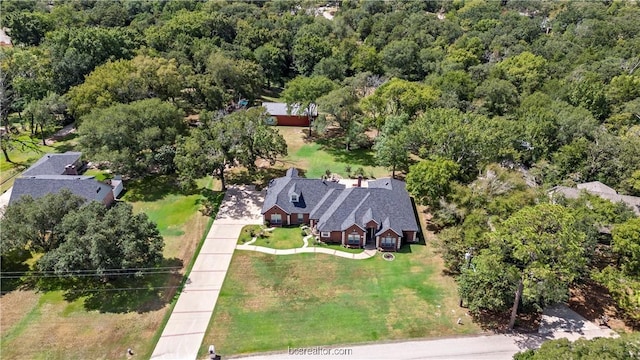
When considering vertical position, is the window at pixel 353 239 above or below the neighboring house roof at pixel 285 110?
below

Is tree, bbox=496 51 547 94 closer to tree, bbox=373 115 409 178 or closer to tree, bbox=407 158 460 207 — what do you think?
tree, bbox=373 115 409 178

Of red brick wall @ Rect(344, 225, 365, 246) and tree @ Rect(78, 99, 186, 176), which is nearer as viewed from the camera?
red brick wall @ Rect(344, 225, 365, 246)

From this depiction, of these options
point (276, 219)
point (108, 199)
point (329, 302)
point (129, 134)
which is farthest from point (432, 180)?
point (108, 199)

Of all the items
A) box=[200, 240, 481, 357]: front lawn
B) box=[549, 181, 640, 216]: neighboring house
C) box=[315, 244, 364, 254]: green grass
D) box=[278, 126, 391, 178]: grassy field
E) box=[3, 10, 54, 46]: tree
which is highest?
box=[3, 10, 54, 46]: tree

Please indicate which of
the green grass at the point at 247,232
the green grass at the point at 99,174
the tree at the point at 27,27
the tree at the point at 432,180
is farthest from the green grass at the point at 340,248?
the tree at the point at 27,27

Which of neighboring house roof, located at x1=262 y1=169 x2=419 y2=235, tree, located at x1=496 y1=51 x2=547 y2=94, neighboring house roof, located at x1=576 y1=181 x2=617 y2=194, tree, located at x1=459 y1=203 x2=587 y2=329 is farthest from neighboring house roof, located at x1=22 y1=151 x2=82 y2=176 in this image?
tree, located at x1=496 y1=51 x2=547 y2=94

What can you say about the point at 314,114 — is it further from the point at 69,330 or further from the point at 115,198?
the point at 69,330

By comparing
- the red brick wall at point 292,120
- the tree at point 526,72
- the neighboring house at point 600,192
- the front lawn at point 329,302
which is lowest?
the front lawn at point 329,302

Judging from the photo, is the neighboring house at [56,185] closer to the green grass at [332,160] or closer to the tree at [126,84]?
the tree at [126,84]
